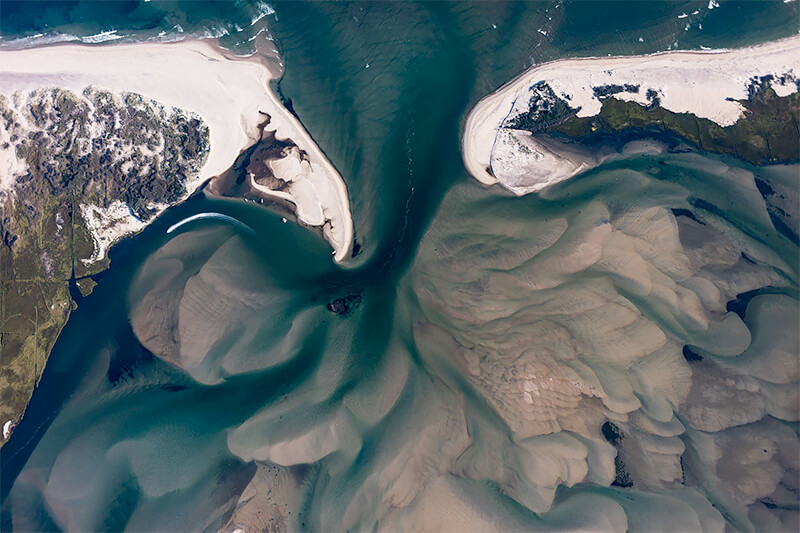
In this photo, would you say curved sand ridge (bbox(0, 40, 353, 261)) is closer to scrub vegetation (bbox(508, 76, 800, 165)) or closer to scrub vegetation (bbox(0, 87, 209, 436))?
scrub vegetation (bbox(0, 87, 209, 436))

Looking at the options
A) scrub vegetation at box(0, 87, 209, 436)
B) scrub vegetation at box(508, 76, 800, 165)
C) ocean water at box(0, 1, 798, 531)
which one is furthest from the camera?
scrub vegetation at box(0, 87, 209, 436)

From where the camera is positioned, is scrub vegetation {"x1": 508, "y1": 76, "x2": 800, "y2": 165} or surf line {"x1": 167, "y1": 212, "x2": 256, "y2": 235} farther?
surf line {"x1": 167, "y1": 212, "x2": 256, "y2": 235}

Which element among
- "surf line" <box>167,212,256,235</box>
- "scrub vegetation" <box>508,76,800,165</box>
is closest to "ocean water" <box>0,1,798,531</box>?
"surf line" <box>167,212,256,235</box>

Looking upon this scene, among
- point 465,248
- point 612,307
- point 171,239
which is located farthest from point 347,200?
point 612,307

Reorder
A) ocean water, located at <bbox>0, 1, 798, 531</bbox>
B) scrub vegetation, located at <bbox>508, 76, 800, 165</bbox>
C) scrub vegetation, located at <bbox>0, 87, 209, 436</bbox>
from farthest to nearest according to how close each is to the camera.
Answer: scrub vegetation, located at <bbox>0, 87, 209, 436</bbox>
scrub vegetation, located at <bbox>508, 76, 800, 165</bbox>
ocean water, located at <bbox>0, 1, 798, 531</bbox>

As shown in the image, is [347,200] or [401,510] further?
[347,200]

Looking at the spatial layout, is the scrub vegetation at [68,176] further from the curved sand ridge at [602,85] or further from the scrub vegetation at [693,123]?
the scrub vegetation at [693,123]

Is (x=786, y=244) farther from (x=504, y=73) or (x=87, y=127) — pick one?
(x=87, y=127)
